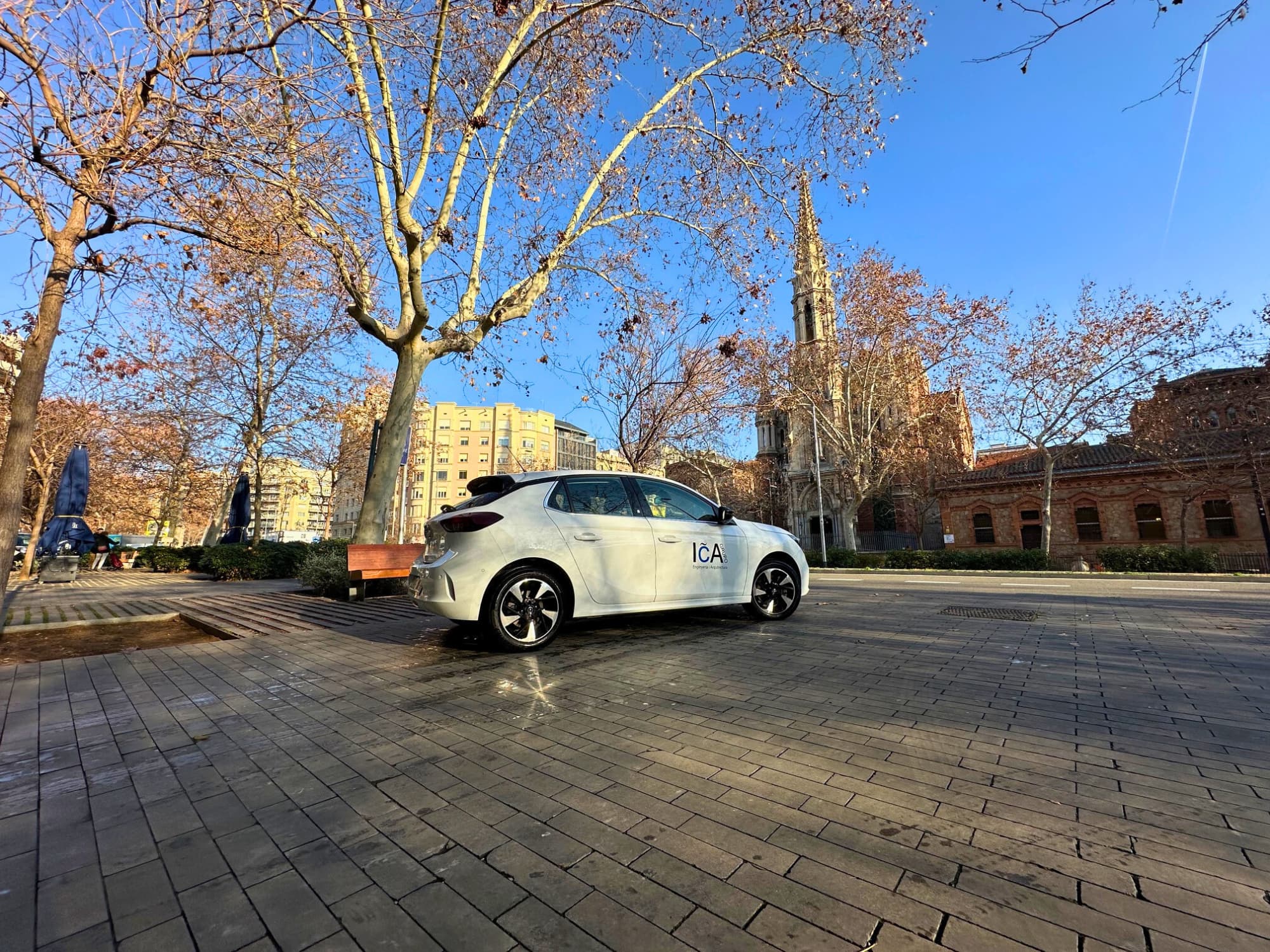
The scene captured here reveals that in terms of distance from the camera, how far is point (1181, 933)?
1.46 m

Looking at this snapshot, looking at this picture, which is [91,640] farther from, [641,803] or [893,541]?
[893,541]

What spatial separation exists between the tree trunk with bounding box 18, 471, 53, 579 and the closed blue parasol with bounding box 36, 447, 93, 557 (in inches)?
309

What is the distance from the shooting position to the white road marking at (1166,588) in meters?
12.9

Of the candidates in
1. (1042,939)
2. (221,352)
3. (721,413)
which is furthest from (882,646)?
(221,352)

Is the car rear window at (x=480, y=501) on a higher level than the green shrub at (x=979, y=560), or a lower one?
higher

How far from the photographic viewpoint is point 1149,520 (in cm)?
2881

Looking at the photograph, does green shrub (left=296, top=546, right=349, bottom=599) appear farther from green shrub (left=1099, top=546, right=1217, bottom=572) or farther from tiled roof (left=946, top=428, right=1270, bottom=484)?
tiled roof (left=946, top=428, right=1270, bottom=484)

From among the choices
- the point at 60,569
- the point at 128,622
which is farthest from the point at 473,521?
the point at 60,569

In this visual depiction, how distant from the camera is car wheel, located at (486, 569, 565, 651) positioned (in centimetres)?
494

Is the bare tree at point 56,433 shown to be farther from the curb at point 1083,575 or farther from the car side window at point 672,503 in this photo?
the curb at point 1083,575

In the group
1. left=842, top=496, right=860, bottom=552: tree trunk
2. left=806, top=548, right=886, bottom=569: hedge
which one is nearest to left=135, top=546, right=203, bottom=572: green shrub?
left=806, top=548, right=886, bottom=569: hedge

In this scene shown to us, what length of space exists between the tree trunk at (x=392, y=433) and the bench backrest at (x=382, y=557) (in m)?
1.54

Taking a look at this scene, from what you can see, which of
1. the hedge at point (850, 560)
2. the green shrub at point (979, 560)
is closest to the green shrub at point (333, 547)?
the hedge at point (850, 560)

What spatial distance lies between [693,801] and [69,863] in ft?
7.58
